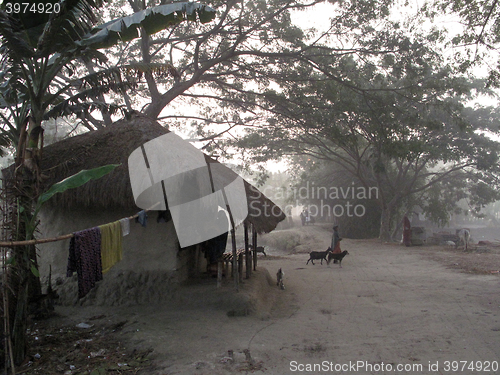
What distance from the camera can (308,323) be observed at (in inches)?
269

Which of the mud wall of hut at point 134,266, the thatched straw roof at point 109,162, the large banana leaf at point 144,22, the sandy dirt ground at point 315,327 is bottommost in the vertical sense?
the sandy dirt ground at point 315,327

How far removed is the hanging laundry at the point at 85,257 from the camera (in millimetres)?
4883

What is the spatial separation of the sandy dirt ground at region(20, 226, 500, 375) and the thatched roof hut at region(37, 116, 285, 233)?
5.90 ft

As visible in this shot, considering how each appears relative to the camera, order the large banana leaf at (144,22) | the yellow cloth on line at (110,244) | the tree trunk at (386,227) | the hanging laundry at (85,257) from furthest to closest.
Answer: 1. the tree trunk at (386,227)
2. the large banana leaf at (144,22)
3. the yellow cloth on line at (110,244)
4. the hanging laundry at (85,257)

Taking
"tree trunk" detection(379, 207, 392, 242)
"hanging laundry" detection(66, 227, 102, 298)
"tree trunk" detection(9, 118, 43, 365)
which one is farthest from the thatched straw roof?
"tree trunk" detection(379, 207, 392, 242)

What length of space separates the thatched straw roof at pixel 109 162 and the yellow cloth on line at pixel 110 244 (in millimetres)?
2146

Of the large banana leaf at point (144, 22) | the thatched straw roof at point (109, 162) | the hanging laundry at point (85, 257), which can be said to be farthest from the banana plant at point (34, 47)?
the thatched straw roof at point (109, 162)

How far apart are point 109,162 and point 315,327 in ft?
17.1

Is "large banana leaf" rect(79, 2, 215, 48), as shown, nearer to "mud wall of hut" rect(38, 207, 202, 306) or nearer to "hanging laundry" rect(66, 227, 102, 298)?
"hanging laundry" rect(66, 227, 102, 298)

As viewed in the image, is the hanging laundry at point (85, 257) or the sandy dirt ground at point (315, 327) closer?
the hanging laundry at point (85, 257)

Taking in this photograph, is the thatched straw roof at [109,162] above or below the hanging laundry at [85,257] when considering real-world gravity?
above

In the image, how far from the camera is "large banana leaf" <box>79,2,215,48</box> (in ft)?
18.4

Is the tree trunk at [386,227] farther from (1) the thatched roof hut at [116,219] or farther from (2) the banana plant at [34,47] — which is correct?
(2) the banana plant at [34,47]

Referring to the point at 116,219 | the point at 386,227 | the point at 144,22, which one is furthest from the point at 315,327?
the point at 386,227
